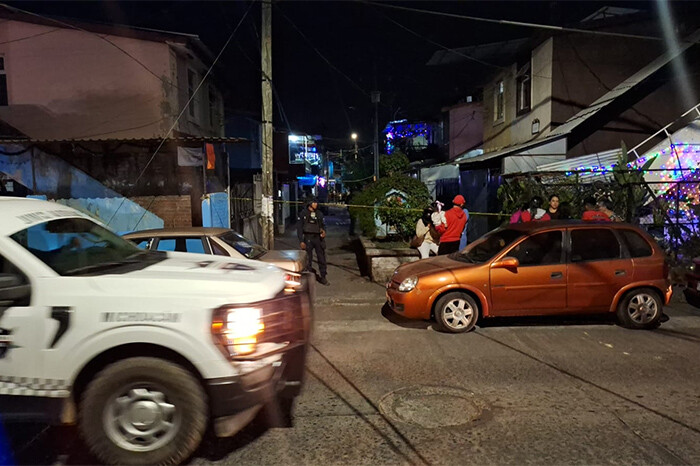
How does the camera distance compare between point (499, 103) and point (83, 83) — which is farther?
point (499, 103)

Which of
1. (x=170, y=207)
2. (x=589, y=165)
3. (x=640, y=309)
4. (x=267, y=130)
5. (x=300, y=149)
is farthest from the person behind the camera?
(x=300, y=149)

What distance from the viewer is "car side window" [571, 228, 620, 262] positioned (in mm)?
6766

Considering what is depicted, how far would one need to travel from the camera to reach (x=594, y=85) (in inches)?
579

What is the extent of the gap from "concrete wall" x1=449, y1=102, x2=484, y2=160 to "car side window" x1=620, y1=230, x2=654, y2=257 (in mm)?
20733

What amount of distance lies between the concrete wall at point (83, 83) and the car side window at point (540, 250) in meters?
9.96

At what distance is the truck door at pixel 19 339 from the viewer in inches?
125

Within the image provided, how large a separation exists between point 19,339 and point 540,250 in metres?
5.97

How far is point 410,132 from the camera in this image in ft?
122

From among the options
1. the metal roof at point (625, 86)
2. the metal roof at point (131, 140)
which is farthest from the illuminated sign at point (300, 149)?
the metal roof at point (131, 140)

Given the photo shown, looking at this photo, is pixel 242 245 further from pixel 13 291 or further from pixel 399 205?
pixel 399 205

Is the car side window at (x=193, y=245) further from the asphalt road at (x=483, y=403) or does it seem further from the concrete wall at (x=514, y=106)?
the concrete wall at (x=514, y=106)

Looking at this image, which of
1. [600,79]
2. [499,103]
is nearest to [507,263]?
[600,79]

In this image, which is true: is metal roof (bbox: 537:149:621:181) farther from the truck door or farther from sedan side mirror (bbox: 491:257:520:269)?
the truck door

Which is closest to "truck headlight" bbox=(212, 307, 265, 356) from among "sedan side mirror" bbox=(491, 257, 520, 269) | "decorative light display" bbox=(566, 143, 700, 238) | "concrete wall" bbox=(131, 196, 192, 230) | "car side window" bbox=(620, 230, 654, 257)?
"sedan side mirror" bbox=(491, 257, 520, 269)
